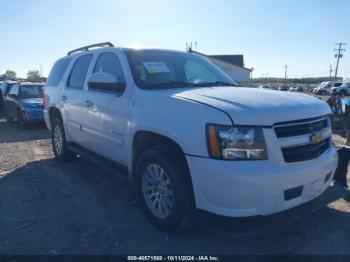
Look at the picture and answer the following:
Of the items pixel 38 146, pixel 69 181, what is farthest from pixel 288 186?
pixel 38 146

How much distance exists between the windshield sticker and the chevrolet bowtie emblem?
1929mm

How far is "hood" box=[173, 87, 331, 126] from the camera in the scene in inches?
113

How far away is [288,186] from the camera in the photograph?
9.60ft

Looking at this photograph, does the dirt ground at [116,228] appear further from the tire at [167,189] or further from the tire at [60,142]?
the tire at [60,142]

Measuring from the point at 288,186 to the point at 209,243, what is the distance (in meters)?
1.07

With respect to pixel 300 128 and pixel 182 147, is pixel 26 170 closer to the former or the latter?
pixel 182 147

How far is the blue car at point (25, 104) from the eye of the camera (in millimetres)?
11195

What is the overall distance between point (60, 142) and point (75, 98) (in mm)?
1406

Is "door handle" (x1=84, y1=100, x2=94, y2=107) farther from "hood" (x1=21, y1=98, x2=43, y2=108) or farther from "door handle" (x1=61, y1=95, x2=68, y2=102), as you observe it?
"hood" (x1=21, y1=98, x2=43, y2=108)

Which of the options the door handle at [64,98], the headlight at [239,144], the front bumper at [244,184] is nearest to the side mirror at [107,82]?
the front bumper at [244,184]

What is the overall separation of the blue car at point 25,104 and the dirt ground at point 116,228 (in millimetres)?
6152

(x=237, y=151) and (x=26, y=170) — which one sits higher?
(x=237, y=151)

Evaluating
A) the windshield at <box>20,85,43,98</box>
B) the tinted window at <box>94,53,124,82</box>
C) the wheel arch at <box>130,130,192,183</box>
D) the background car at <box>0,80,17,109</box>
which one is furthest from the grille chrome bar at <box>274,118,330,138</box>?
the background car at <box>0,80,17,109</box>

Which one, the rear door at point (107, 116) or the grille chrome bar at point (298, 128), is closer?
the grille chrome bar at point (298, 128)
